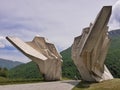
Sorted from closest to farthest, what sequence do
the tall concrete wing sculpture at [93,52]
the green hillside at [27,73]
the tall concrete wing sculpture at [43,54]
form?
the tall concrete wing sculpture at [93,52]
the tall concrete wing sculpture at [43,54]
the green hillside at [27,73]

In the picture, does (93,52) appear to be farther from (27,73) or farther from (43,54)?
(27,73)

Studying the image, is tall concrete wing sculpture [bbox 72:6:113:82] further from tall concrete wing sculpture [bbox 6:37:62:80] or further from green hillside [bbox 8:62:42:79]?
green hillside [bbox 8:62:42:79]

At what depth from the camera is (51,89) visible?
24016 mm

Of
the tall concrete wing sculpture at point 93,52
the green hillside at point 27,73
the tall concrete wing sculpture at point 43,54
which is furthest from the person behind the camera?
the green hillside at point 27,73

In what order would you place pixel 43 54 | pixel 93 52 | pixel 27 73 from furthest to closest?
pixel 27 73, pixel 43 54, pixel 93 52

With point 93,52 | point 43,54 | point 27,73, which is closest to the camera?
point 93,52

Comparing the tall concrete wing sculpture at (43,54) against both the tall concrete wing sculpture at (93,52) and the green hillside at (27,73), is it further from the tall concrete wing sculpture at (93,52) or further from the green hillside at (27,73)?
the green hillside at (27,73)

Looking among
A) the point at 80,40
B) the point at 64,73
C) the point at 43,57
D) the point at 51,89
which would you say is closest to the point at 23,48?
the point at 43,57

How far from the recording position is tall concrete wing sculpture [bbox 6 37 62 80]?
115 feet

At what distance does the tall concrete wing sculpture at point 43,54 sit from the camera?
3512cm

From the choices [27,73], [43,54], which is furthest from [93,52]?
[27,73]

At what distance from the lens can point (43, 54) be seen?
37.0m

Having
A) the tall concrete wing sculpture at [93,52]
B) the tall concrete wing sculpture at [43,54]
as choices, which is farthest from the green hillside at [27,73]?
the tall concrete wing sculpture at [93,52]

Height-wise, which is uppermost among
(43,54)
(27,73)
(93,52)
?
(27,73)
